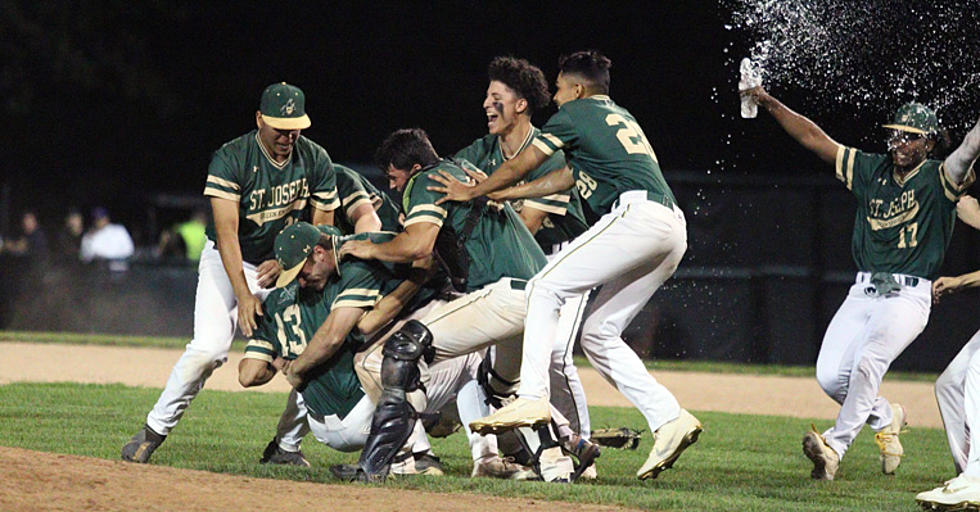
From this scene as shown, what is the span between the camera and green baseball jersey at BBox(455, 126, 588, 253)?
8.00m

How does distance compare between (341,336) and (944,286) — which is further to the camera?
(944,286)

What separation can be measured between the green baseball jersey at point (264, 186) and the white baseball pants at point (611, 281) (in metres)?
1.72

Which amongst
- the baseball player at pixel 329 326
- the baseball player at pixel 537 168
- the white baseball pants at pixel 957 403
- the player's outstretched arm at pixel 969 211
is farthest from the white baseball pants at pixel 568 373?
the player's outstretched arm at pixel 969 211

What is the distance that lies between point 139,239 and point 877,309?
64.2ft

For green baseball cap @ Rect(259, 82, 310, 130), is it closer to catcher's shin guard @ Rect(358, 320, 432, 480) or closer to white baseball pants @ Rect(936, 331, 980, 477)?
catcher's shin guard @ Rect(358, 320, 432, 480)

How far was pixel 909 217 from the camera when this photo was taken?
306 inches

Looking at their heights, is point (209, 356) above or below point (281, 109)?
below

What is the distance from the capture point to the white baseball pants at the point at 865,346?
748cm

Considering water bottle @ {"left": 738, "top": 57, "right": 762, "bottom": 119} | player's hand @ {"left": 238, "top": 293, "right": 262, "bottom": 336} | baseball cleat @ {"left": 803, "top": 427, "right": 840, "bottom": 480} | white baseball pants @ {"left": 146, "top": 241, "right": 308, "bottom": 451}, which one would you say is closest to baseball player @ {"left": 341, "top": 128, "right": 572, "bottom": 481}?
player's hand @ {"left": 238, "top": 293, "right": 262, "bottom": 336}

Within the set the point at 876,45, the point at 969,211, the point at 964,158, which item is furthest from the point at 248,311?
the point at 876,45

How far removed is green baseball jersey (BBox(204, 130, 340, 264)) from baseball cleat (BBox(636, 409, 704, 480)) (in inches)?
93.9

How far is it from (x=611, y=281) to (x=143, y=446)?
2601 mm

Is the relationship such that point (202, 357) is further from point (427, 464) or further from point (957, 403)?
point (957, 403)

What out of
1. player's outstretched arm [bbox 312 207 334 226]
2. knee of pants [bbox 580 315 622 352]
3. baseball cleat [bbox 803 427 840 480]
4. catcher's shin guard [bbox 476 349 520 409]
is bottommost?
baseball cleat [bbox 803 427 840 480]
